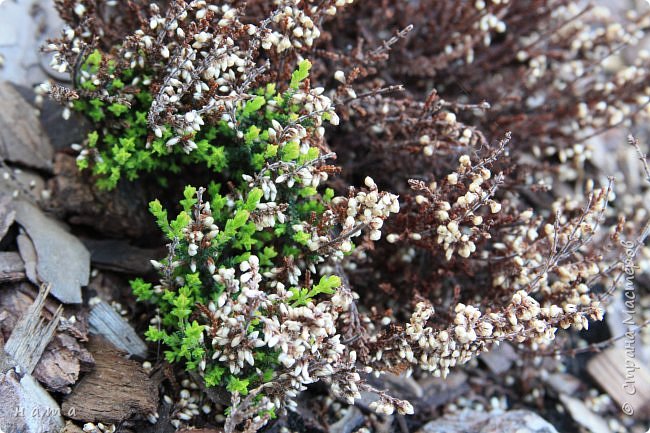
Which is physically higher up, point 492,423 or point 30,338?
point 492,423

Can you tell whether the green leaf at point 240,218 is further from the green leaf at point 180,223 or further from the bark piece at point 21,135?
the bark piece at point 21,135

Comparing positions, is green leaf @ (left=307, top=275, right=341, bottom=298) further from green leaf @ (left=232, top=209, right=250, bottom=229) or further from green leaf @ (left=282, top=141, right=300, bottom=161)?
green leaf @ (left=282, top=141, right=300, bottom=161)

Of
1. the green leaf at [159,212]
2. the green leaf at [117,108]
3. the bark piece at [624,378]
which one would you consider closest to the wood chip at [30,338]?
the green leaf at [159,212]

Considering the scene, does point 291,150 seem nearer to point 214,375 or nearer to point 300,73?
point 300,73

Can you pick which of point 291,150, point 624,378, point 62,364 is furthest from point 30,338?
point 624,378

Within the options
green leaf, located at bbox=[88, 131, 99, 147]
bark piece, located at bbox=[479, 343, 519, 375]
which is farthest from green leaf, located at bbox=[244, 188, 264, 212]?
bark piece, located at bbox=[479, 343, 519, 375]

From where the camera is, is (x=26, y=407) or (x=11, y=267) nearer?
(x=26, y=407)

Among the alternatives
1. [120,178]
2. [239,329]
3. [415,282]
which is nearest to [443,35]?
[415,282]
